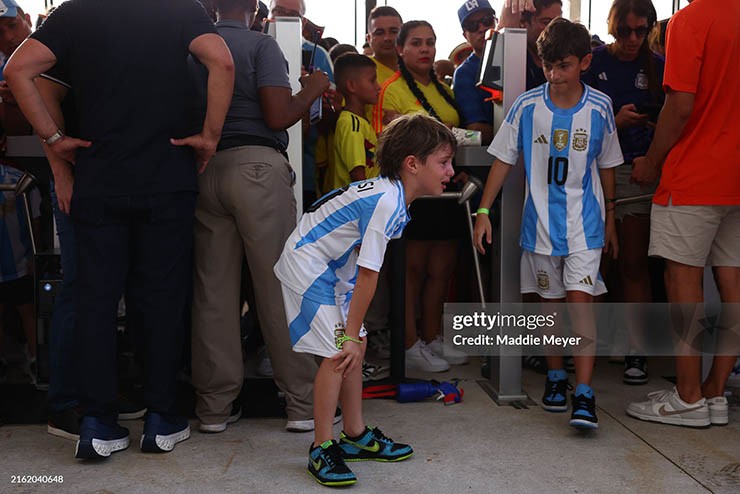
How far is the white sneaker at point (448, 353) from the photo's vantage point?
11.8ft

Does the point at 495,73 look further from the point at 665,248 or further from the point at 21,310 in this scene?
the point at 21,310

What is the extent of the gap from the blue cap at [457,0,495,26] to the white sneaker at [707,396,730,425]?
2.09 meters

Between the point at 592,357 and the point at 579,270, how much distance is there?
0.30 metres

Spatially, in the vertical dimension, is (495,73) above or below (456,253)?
above

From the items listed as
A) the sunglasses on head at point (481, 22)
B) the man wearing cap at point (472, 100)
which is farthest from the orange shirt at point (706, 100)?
the sunglasses on head at point (481, 22)

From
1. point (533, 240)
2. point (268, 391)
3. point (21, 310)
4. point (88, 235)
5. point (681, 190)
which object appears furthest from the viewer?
point (21, 310)

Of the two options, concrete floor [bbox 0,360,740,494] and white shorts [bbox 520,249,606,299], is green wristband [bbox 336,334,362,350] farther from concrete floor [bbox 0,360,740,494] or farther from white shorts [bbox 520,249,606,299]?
white shorts [bbox 520,249,606,299]

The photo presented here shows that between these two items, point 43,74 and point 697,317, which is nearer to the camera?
point 43,74

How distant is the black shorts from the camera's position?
3338mm

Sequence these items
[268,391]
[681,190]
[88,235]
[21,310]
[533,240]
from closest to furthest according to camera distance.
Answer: [88,235] < [681,190] < [533,240] < [268,391] < [21,310]

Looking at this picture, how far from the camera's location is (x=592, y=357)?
271 centimetres

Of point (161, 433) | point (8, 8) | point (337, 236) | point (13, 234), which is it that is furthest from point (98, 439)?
point (8, 8)

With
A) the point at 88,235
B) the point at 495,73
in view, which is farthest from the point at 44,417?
the point at 495,73

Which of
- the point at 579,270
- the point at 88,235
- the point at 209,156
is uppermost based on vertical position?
the point at 209,156
